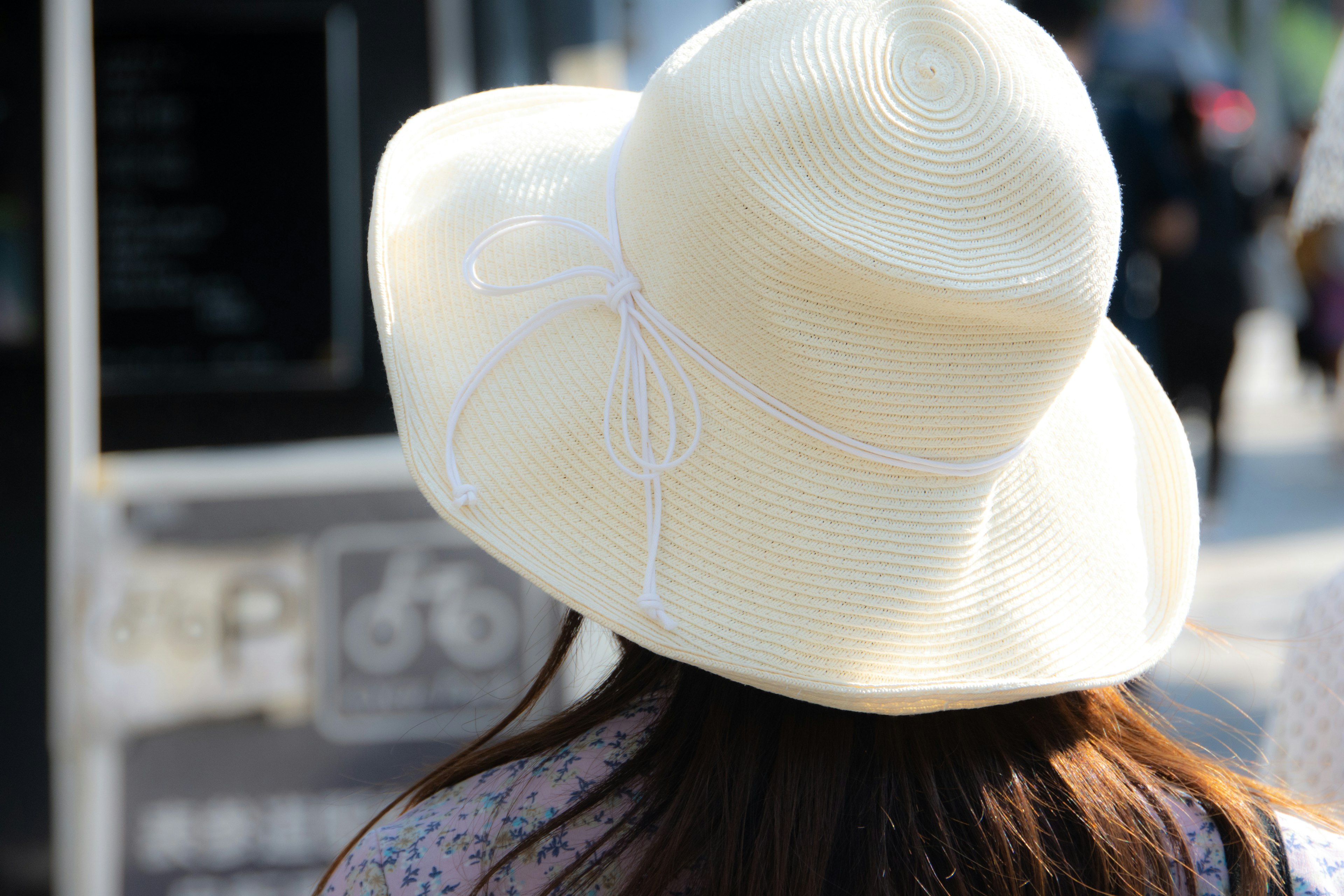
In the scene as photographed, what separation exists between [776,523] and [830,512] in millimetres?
45

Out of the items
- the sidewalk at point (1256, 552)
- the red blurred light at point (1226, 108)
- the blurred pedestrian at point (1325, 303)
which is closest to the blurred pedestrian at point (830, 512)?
the sidewalk at point (1256, 552)

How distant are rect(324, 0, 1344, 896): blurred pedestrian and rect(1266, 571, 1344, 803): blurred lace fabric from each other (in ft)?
1.41

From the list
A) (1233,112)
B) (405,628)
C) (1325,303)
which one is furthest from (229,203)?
(1233,112)

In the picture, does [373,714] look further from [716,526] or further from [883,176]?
[883,176]

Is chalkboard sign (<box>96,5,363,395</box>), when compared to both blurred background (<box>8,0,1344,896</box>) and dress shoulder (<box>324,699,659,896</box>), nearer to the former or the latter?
blurred background (<box>8,0,1344,896</box>)

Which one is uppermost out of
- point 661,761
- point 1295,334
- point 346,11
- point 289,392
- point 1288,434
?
point 346,11

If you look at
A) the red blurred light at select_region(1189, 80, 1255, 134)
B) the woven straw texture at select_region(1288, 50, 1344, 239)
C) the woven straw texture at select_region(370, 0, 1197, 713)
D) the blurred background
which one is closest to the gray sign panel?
the blurred background

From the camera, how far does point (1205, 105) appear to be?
5.72 metres

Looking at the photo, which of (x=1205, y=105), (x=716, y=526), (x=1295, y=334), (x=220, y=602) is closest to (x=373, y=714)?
(x=220, y=602)

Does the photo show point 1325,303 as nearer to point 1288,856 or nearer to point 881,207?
point 1288,856

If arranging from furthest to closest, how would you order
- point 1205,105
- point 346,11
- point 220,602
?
point 1205,105 → point 346,11 → point 220,602

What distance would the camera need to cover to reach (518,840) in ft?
3.01

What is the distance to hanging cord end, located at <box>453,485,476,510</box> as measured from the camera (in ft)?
3.28

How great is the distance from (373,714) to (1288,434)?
24.2 feet
